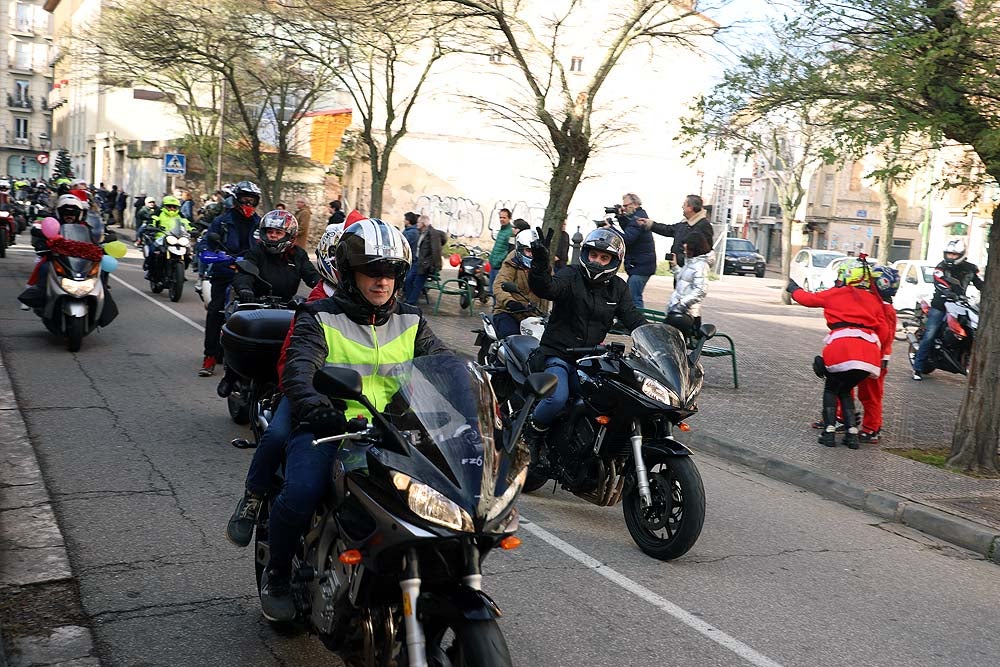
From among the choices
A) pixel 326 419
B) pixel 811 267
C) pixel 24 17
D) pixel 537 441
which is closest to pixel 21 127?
pixel 24 17

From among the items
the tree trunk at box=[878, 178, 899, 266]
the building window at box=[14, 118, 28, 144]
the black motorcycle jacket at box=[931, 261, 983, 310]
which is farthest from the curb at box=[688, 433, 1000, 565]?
the building window at box=[14, 118, 28, 144]

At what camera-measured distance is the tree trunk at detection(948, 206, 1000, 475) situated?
9109 millimetres

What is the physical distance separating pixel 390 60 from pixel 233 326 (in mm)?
17841

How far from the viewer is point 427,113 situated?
42.8m

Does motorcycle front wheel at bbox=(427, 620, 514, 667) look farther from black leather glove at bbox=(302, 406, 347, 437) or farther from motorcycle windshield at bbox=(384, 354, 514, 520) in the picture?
black leather glove at bbox=(302, 406, 347, 437)

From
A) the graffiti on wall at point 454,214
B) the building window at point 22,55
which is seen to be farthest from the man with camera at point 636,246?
the building window at point 22,55

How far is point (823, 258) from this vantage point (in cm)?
3706

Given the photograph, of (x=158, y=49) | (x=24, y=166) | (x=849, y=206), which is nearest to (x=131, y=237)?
(x=158, y=49)

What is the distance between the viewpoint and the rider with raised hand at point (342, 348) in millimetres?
3773

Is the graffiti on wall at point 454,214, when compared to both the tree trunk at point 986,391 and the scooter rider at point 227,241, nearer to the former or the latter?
the scooter rider at point 227,241

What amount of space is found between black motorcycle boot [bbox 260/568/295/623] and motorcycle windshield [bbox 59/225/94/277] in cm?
859

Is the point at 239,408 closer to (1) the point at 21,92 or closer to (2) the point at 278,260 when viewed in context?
(2) the point at 278,260

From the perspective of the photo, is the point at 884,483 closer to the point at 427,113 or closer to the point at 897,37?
the point at 897,37

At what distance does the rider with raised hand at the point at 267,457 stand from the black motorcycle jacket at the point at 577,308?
2680 mm
